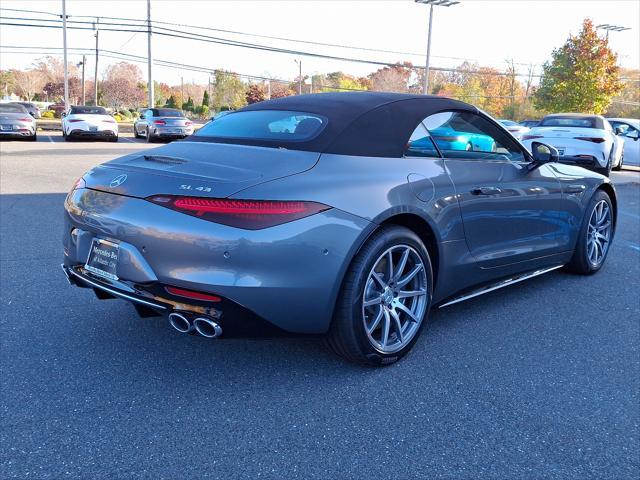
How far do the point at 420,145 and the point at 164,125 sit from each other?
20891mm

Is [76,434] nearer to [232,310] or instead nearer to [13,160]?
[232,310]

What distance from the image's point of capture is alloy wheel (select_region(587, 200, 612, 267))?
516cm

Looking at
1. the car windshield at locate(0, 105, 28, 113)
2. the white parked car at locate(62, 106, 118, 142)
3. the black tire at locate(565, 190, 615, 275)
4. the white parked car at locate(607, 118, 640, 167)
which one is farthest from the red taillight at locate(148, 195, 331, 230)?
the car windshield at locate(0, 105, 28, 113)

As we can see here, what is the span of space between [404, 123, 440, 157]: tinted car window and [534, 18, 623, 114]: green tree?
3678 cm

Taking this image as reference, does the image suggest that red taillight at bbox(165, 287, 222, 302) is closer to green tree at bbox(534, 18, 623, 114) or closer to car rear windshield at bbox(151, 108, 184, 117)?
car rear windshield at bbox(151, 108, 184, 117)

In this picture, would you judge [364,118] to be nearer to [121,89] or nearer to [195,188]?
[195,188]

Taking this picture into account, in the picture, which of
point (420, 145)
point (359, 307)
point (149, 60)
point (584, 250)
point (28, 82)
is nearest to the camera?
point (359, 307)

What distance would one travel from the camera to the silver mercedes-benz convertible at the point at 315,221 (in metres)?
2.67

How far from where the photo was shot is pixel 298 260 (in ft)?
8.91

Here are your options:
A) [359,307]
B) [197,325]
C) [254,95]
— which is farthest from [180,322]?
[254,95]

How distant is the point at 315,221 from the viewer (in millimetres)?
2756

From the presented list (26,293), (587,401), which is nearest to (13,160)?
(26,293)

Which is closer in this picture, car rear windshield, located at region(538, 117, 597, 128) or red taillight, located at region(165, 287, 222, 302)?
red taillight, located at region(165, 287, 222, 302)

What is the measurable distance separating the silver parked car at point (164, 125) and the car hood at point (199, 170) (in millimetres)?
20503
